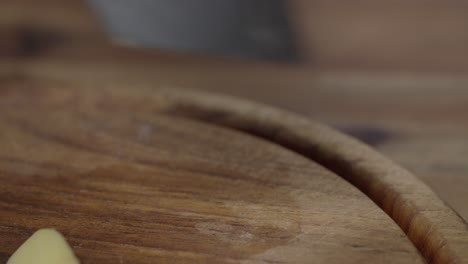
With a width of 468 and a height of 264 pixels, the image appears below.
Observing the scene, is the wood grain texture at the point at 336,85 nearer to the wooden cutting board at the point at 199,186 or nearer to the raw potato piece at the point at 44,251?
the wooden cutting board at the point at 199,186

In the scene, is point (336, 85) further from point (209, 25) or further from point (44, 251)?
point (44, 251)

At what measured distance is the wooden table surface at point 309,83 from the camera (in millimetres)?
712

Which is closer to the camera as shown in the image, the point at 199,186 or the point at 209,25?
the point at 199,186

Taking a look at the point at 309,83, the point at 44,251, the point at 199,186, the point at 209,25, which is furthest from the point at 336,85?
the point at 44,251

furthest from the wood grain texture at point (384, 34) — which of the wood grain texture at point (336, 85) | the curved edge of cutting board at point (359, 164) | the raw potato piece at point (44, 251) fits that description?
the raw potato piece at point (44, 251)

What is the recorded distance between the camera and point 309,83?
0.83 metres

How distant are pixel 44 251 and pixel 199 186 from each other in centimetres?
13

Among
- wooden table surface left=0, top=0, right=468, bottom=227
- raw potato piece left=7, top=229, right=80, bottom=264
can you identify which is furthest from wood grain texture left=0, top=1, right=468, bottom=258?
raw potato piece left=7, top=229, right=80, bottom=264

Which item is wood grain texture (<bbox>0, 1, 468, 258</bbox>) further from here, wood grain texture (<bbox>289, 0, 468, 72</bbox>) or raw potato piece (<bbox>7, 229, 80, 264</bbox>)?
raw potato piece (<bbox>7, 229, 80, 264</bbox>)

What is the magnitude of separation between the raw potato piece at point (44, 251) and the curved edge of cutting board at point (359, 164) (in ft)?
0.65

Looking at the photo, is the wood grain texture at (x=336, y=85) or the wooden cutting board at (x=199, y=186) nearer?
the wooden cutting board at (x=199, y=186)

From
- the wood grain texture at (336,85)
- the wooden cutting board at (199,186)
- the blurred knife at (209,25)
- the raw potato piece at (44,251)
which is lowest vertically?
the raw potato piece at (44,251)

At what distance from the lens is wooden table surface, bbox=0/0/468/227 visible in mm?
712

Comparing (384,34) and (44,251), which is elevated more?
(384,34)
